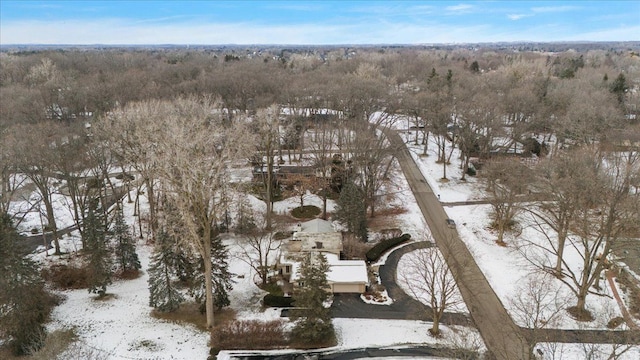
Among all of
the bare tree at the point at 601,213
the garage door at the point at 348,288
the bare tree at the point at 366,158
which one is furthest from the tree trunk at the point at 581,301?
the bare tree at the point at 366,158

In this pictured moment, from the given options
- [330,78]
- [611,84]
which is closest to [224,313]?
[330,78]

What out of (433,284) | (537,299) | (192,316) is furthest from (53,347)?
(537,299)

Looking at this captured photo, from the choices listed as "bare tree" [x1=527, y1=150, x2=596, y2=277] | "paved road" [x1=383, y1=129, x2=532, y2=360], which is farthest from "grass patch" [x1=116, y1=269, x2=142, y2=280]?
"bare tree" [x1=527, y1=150, x2=596, y2=277]

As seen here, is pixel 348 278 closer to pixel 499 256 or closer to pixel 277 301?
pixel 277 301

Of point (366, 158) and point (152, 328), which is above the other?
point (366, 158)

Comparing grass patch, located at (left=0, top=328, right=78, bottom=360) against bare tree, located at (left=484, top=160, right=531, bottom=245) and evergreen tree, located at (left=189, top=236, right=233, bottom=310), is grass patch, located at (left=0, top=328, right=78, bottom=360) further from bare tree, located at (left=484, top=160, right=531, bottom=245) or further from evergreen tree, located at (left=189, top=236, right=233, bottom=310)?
bare tree, located at (left=484, top=160, right=531, bottom=245)

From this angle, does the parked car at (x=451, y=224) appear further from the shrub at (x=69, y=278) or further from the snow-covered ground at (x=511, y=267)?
the shrub at (x=69, y=278)
